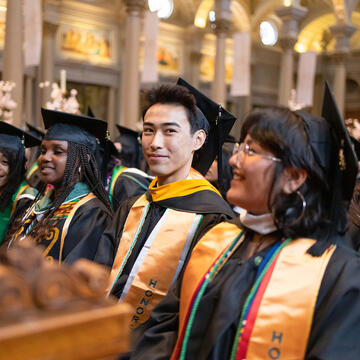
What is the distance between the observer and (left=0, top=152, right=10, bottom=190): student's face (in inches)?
152

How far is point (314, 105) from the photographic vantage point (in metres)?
25.2

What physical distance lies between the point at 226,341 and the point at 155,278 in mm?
903

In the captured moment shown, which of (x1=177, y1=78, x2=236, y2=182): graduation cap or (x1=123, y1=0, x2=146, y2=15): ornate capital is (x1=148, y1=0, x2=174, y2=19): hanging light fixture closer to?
(x1=123, y1=0, x2=146, y2=15): ornate capital

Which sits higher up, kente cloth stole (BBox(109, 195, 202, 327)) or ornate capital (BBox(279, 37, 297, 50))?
ornate capital (BBox(279, 37, 297, 50))

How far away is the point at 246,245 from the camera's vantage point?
1.93 meters

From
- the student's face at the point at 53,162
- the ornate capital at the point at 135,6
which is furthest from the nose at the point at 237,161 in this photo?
the ornate capital at the point at 135,6

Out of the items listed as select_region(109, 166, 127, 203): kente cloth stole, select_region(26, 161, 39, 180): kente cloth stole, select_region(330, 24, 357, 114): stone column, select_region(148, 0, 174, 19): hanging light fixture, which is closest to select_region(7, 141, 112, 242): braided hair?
select_region(109, 166, 127, 203): kente cloth stole

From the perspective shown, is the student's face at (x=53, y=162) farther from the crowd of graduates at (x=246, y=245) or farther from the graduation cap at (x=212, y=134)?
the graduation cap at (x=212, y=134)

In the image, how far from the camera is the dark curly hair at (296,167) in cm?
177

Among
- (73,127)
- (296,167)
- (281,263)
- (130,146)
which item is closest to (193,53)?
(130,146)

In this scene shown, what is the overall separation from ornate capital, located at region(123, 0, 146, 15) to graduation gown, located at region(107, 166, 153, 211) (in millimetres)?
9081

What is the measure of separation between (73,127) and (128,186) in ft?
6.40

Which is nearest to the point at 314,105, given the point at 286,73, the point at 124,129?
the point at 286,73

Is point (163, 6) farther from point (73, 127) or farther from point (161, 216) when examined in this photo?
point (161, 216)
